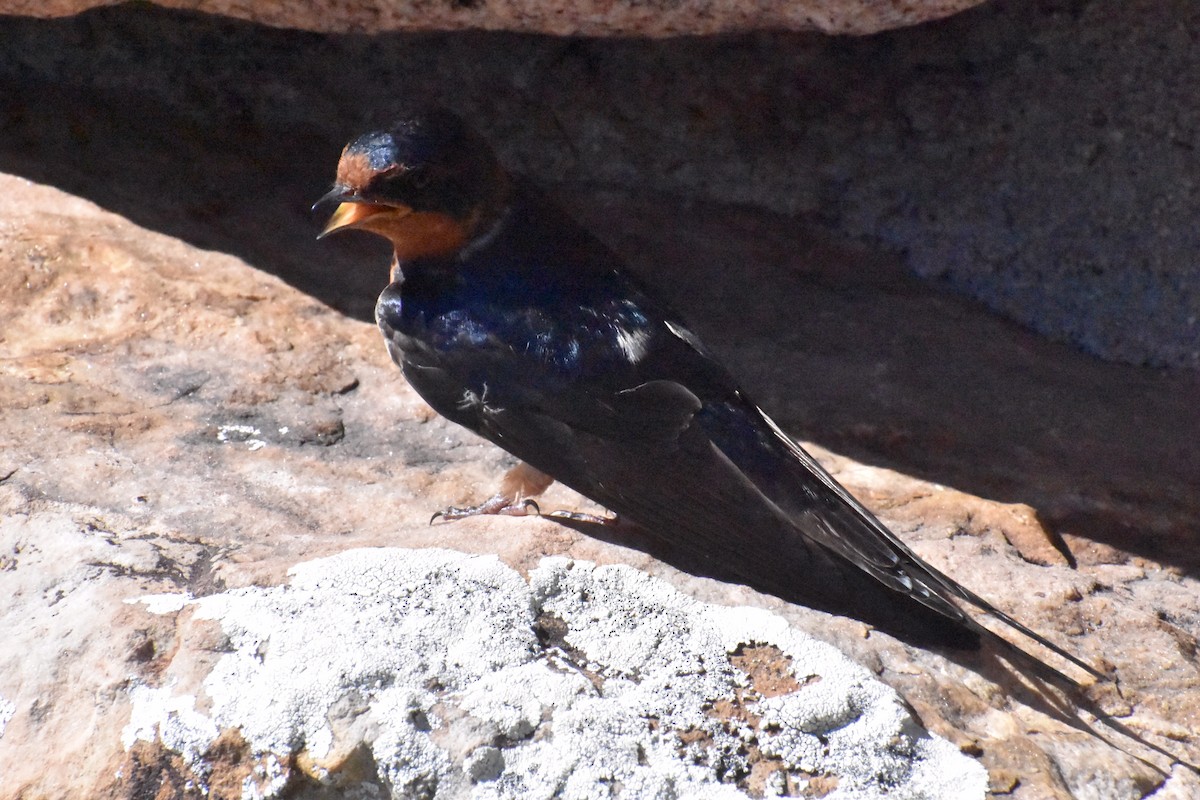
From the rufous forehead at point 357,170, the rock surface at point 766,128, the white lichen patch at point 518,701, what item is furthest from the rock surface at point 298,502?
the rufous forehead at point 357,170

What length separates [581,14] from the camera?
8.82 feet

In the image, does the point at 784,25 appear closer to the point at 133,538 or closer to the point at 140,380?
the point at 140,380

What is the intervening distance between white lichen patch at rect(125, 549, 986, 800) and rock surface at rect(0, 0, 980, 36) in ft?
4.65

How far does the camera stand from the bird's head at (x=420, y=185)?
7.27 feet

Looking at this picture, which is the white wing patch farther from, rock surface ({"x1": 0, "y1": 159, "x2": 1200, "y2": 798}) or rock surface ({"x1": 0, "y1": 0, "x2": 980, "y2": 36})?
rock surface ({"x1": 0, "y1": 0, "x2": 980, "y2": 36})

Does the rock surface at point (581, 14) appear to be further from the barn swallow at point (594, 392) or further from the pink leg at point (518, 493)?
the pink leg at point (518, 493)

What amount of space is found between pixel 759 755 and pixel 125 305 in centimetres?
182

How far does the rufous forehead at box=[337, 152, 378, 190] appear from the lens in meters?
2.20

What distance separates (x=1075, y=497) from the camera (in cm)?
241

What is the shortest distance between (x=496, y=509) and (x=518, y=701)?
2.41ft

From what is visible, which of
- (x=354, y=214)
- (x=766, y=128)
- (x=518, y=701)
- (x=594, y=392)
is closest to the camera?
(x=518, y=701)

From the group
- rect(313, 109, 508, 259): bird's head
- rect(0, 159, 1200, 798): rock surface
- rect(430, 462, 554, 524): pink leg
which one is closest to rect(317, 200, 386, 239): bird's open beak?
rect(313, 109, 508, 259): bird's head

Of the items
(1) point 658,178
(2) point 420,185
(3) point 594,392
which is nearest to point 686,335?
(3) point 594,392

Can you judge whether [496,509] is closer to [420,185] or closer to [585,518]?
[585,518]
